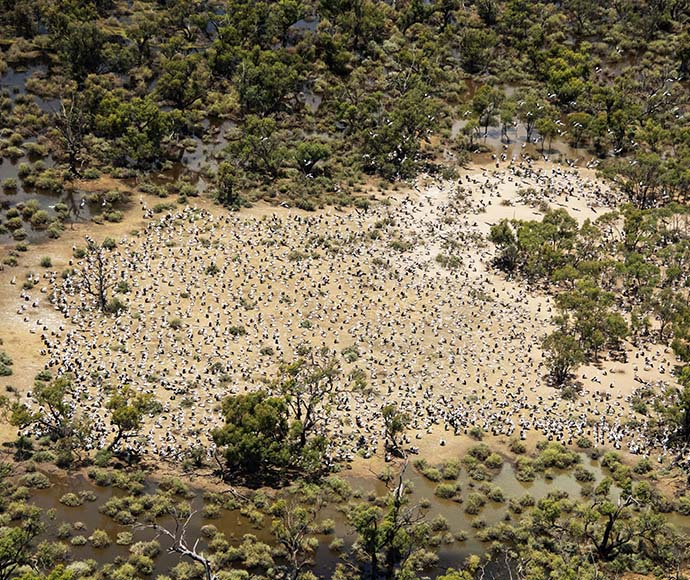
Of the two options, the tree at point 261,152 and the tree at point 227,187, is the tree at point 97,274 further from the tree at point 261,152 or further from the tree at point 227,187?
the tree at point 261,152

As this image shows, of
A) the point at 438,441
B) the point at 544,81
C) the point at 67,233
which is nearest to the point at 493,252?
the point at 438,441

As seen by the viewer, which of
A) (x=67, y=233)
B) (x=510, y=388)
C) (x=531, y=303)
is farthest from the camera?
(x=67, y=233)

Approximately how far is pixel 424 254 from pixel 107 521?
149 feet

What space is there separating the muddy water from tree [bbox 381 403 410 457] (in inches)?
74.6

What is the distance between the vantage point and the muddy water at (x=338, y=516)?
55125mm

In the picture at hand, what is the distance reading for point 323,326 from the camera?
254 feet

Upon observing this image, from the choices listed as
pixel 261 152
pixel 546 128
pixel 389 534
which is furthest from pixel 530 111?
pixel 389 534

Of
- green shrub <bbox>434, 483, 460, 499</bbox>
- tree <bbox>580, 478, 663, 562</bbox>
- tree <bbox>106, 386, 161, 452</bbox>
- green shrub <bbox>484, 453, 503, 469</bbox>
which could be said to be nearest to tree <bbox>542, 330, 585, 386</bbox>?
green shrub <bbox>484, 453, 503, 469</bbox>

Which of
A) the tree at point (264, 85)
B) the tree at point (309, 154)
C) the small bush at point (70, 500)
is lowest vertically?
the small bush at point (70, 500)

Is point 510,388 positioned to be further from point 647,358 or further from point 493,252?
point 493,252

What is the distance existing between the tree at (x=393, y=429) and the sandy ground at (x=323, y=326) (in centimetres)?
105

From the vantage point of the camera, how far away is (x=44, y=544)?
51.8m

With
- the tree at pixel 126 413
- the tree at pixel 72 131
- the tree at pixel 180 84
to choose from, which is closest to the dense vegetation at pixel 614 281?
the tree at pixel 126 413

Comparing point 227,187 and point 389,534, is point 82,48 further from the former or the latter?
point 389,534
